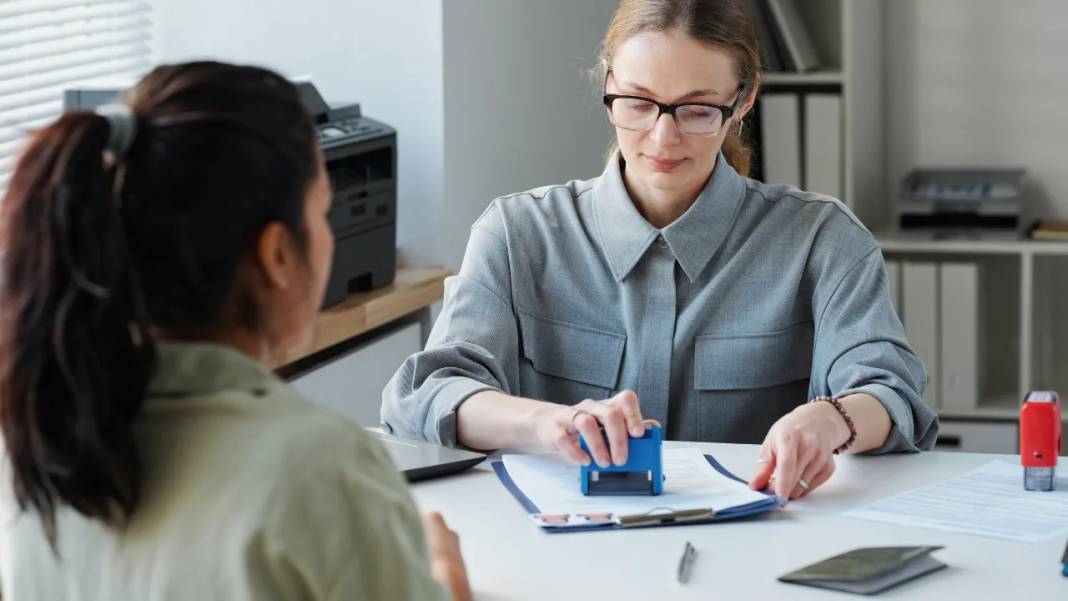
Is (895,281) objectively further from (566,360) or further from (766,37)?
(566,360)

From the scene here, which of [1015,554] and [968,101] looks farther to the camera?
[968,101]

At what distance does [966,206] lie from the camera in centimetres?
353

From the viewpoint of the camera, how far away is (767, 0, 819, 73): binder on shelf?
139 inches

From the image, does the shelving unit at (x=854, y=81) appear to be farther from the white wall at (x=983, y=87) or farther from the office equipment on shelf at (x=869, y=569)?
the office equipment on shelf at (x=869, y=569)

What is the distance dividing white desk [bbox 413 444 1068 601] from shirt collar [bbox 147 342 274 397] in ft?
1.53

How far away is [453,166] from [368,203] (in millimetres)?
302

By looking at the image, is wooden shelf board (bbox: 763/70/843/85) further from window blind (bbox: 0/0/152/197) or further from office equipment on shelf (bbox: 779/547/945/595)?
office equipment on shelf (bbox: 779/547/945/595)

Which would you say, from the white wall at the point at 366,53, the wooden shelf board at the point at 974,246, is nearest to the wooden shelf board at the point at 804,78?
the wooden shelf board at the point at 974,246

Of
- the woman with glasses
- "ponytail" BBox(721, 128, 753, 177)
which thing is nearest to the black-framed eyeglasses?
the woman with glasses

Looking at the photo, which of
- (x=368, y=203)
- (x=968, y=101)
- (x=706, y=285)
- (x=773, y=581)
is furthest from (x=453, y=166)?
(x=773, y=581)

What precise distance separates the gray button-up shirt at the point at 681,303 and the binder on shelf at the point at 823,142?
156 cm

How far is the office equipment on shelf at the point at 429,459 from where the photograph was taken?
1646 millimetres

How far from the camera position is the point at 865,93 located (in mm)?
3576

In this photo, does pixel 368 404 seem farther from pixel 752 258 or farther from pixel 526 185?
pixel 752 258
